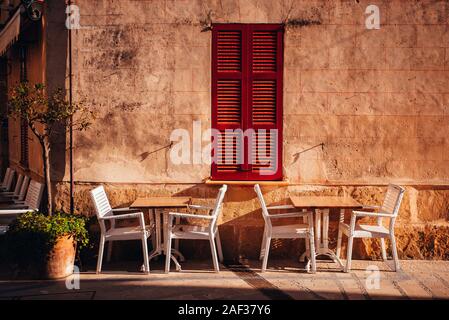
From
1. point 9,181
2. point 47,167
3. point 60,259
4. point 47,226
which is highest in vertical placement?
point 47,167

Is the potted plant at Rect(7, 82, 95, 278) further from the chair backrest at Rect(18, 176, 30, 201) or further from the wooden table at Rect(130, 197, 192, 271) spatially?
the chair backrest at Rect(18, 176, 30, 201)

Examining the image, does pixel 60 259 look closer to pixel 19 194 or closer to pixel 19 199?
pixel 19 199

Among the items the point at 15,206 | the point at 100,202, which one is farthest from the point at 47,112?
the point at 15,206

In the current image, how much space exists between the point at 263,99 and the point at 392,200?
2.08 meters

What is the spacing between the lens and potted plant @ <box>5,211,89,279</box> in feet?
19.2

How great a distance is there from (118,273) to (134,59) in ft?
8.97

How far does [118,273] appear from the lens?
6.25 m

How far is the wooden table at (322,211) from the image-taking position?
6202mm

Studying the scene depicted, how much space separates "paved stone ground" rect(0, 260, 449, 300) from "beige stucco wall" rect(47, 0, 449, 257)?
0.71 m

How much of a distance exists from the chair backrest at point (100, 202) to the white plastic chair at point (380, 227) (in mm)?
2964

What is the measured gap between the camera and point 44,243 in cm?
586

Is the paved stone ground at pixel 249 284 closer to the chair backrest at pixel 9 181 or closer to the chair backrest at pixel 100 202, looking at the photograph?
the chair backrest at pixel 100 202

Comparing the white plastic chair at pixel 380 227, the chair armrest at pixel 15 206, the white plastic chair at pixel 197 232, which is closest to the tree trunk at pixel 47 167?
the chair armrest at pixel 15 206

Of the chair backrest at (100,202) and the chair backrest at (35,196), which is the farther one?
the chair backrest at (35,196)
